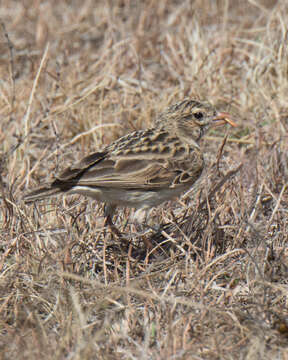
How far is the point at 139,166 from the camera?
5.35 m

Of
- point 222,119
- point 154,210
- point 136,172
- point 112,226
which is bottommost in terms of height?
point 154,210

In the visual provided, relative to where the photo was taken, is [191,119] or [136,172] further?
[191,119]

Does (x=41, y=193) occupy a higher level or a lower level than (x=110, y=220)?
higher

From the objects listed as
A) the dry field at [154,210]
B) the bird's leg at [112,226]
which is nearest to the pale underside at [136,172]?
the bird's leg at [112,226]

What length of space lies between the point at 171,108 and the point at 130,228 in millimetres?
1122

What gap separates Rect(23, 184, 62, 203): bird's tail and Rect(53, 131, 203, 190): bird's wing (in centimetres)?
5

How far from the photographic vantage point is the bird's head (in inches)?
236

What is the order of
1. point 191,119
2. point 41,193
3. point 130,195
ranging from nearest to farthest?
point 41,193 → point 130,195 → point 191,119

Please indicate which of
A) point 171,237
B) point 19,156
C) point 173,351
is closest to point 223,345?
point 173,351

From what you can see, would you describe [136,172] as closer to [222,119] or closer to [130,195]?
[130,195]

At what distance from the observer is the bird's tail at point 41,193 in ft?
15.9

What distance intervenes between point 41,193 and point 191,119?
1.73 metres

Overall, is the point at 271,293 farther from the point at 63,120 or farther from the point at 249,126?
the point at 63,120

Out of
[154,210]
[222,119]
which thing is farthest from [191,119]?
[154,210]
